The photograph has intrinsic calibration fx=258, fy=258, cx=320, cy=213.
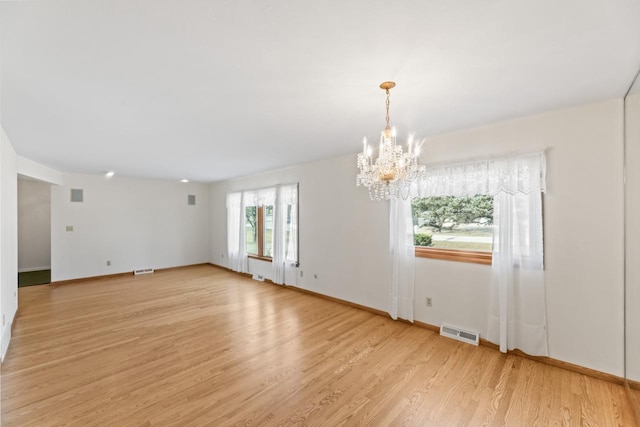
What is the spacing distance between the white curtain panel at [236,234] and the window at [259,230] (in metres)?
0.14

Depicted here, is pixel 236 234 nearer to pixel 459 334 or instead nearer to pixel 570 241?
pixel 459 334

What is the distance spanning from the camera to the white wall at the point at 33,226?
650 centimetres

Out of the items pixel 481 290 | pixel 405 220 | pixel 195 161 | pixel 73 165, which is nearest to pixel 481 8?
pixel 405 220

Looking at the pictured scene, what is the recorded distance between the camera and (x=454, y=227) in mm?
3201

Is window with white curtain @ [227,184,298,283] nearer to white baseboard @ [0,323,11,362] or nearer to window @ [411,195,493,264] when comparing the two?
window @ [411,195,493,264]

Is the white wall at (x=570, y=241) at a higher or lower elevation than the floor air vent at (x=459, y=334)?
higher

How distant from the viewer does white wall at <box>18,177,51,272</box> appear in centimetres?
650

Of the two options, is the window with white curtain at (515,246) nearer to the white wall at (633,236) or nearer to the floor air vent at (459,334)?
the floor air vent at (459,334)

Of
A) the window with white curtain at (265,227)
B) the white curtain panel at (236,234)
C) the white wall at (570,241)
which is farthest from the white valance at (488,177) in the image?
the white curtain panel at (236,234)

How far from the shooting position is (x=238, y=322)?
352 centimetres

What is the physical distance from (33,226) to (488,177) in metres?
10.0

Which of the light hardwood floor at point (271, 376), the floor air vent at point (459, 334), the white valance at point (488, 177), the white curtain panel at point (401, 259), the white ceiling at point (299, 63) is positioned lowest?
the light hardwood floor at point (271, 376)

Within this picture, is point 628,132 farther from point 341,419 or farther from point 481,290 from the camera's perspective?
point 341,419

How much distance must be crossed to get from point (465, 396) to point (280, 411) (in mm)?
1472
